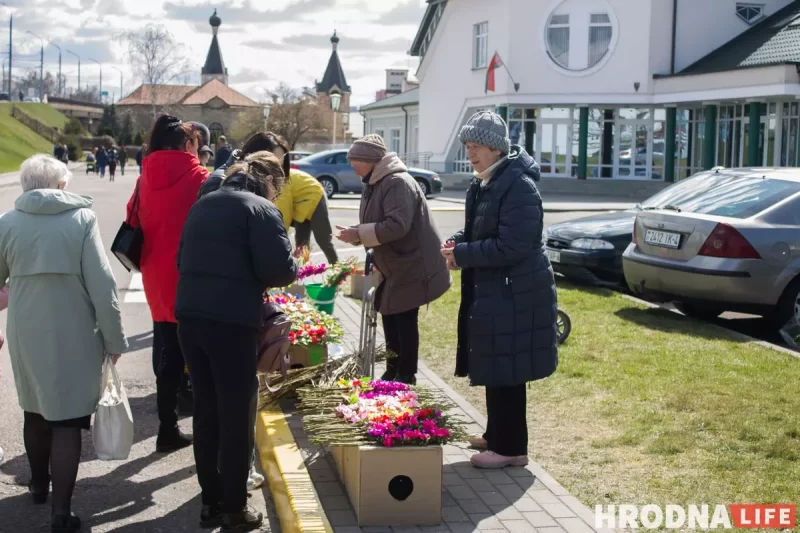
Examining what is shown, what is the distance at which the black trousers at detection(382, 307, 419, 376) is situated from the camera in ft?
22.7

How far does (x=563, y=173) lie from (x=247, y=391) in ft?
131

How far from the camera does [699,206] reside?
996cm

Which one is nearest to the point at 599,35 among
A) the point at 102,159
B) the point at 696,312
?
the point at 102,159

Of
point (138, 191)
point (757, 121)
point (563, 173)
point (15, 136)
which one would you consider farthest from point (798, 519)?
point (15, 136)

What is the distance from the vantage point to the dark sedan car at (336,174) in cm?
3425

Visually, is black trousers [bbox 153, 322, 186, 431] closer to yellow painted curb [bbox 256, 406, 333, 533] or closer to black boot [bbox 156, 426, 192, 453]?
black boot [bbox 156, 426, 192, 453]

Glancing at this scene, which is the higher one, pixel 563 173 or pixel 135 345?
pixel 563 173

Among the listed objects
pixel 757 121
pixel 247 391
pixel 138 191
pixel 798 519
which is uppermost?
pixel 757 121

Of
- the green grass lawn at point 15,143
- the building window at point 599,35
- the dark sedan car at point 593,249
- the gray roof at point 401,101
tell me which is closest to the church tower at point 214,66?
the green grass lawn at point 15,143

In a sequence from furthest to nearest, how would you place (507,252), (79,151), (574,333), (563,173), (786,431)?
(79,151)
(563,173)
(574,333)
(786,431)
(507,252)

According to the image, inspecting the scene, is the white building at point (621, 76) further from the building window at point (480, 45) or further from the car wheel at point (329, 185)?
the car wheel at point (329, 185)

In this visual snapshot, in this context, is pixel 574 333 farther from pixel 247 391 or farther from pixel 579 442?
pixel 247 391

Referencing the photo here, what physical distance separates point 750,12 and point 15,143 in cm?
4619

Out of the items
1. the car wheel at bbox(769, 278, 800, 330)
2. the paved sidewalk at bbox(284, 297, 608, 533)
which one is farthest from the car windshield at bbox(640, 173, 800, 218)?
the paved sidewalk at bbox(284, 297, 608, 533)
